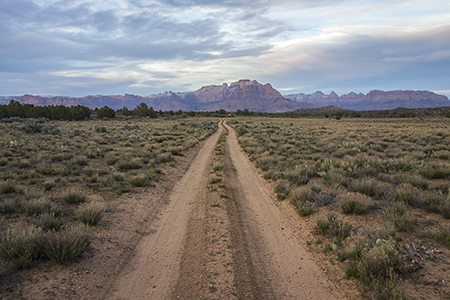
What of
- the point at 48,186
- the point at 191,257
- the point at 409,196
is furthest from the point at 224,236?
the point at 48,186

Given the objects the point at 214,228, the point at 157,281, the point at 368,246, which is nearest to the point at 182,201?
the point at 214,228

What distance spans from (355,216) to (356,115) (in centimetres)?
10558

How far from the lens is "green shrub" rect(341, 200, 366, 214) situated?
7.51m

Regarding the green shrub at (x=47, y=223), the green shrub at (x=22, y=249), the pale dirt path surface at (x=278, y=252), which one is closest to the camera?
the green shrub at (x=22, y=249)

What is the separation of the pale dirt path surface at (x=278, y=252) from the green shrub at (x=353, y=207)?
171 cm

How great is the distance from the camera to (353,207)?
7668 millimetres

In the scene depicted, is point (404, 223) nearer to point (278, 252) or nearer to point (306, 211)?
point (306, 211)

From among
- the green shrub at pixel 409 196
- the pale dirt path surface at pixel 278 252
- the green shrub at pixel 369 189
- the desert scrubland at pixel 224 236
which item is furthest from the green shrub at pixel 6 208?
the green shrub at pixel 409 196

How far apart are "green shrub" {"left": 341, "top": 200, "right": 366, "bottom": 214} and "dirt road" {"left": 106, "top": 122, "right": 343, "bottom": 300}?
1.73m

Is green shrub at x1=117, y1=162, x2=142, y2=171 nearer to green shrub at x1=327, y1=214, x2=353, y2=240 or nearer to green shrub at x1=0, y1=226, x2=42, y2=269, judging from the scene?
green shrub at x1=0, y1=226, x2=42, y2=269

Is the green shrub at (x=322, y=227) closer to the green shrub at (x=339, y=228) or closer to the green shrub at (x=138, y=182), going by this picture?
the green shrub at (x=339, y=228)

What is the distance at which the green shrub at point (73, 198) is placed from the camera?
8.25 m

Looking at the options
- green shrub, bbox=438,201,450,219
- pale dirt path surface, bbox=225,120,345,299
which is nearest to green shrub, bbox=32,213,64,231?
pale dirt path surface, bbox=225,120,345,299

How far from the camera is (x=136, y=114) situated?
3826 inches
